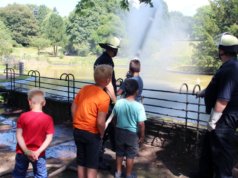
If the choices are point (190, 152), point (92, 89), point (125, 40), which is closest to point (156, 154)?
point (190, 152)

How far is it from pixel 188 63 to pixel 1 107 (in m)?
49.9

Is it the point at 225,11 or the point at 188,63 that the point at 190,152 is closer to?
the point at 225,11

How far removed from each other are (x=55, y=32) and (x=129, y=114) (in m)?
77.3

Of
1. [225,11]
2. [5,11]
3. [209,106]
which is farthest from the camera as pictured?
[5,11]

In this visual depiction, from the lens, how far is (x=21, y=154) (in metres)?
3.68

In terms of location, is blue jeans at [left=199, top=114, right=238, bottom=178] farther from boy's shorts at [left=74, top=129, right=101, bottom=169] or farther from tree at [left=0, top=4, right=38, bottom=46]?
tree at [left=0, top=4, right=38, bottom=46]

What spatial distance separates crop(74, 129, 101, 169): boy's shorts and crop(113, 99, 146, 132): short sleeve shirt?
801 millimetres

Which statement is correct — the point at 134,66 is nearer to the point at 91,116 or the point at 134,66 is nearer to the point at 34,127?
the point at 91,116

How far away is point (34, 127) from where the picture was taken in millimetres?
3574

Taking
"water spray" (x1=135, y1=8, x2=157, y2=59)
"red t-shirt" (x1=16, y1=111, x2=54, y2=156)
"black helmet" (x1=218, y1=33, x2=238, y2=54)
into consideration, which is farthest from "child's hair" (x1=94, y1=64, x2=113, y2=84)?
"water spray" (x1=135, y1=8, x2=157, y2=59)

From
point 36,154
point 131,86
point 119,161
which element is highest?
point 131,86

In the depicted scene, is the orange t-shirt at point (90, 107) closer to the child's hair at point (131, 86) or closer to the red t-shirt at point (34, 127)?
the red t-shirt at point (34, 127)

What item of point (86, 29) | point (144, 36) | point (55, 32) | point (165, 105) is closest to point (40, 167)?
point (165, 105)

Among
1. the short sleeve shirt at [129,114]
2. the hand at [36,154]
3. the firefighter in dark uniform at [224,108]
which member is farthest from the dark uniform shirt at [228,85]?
the hand at [36,154]
